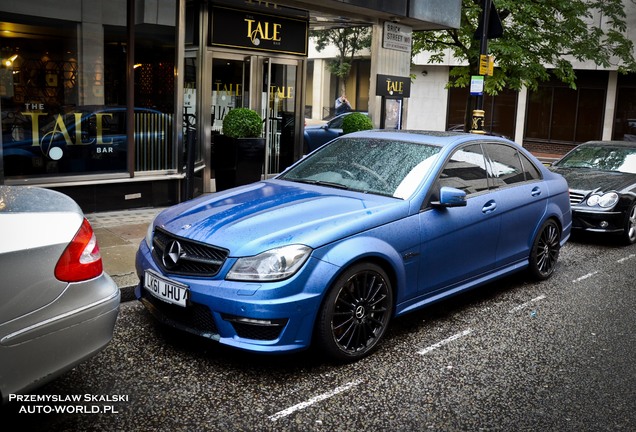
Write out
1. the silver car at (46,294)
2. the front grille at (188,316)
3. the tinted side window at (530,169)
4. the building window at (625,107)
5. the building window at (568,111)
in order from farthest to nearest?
the building window at (568,111)
the building window at (625,107)
the tinted side window at (530,169)
the front grille at (188,316)
the silver car at (46,294)

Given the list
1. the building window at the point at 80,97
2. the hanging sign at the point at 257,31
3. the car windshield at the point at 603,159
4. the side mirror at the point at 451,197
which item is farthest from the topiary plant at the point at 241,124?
the side mirror at the point at 451,197

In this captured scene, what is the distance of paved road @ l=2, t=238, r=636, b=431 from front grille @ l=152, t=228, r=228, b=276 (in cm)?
65

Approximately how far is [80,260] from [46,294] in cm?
27

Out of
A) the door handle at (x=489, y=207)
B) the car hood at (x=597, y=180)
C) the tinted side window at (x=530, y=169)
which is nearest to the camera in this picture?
the door handle at (x=489, y=207)

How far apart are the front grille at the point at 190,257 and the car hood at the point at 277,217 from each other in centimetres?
5

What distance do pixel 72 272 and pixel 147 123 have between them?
21.9ft

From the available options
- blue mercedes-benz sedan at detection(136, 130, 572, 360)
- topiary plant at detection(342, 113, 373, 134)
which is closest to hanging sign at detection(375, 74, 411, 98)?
topiary plant at detection(342, 113, 373, 134)

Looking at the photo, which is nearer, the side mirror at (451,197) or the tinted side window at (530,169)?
the side mirror at (451,197)

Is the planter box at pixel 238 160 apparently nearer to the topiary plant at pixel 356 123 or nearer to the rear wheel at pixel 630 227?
the topiary plant at pixel 356 123

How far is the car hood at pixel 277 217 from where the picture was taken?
176 inches

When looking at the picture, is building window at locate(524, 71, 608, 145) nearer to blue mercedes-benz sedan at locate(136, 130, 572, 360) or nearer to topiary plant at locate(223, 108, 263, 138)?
topiary plant at locate(223, 108, 263, 138)

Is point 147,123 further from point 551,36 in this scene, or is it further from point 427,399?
point 551,36

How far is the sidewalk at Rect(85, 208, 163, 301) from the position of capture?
6246 mm

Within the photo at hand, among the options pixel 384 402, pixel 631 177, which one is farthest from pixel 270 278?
pixel 631 177
